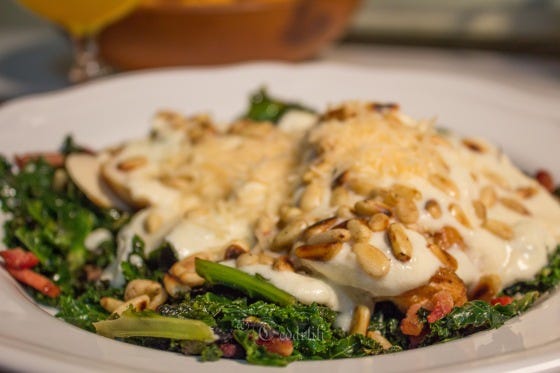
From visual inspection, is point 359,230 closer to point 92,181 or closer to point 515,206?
point 515,206

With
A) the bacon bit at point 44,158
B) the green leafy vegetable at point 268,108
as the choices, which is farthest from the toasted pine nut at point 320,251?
the green leafy vegetable at point 268,108

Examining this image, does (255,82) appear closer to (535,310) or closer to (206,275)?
(206,275)

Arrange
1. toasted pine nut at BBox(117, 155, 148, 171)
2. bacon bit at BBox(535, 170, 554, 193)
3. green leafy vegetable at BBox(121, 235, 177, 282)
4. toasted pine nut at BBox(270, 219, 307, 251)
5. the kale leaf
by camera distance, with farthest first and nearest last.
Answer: bacon bit at BBox(535, 170, 554, 193), toasted pine nut at BBox(117, 155, 148, 171), green leafy vegetable at BBox(121, 235, 177, 282), toasted pine nut at BBox(270, 219, 307, 251), the kale leaf

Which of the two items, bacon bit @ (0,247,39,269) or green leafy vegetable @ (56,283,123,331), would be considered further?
bacon bit @ (0,247,39,269)

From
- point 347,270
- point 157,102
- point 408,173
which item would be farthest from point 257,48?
point 347,270

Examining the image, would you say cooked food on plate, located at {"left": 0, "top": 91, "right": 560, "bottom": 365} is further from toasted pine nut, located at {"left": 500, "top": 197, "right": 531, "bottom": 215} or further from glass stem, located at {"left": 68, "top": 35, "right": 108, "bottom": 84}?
glass stem, located at {"left": 68, "top": 35, "right": 108, "bottom": 84}

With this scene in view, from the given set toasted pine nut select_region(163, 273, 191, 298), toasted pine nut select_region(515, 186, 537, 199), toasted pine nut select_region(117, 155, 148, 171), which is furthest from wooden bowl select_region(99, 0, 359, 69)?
toasted pine nut select_region(163, 273, 191, 298)
